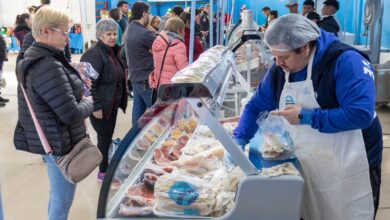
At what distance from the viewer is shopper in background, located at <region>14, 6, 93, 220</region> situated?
2266 millimetres

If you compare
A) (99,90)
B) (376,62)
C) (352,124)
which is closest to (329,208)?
(352,124)

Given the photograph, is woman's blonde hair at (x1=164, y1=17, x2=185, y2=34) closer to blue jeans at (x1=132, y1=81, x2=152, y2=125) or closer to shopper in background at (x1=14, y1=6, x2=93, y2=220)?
blue jeans at (x1=132, y1=81, x2=152, y2=125)

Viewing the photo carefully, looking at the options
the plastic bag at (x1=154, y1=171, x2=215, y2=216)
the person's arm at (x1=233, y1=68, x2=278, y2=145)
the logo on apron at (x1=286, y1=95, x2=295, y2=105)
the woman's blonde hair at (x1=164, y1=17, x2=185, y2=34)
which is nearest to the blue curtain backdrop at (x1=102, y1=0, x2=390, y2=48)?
the woman's blonde hair at (x1=164, y1=17, x2=185, y2=34)

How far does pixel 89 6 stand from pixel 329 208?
1176cm

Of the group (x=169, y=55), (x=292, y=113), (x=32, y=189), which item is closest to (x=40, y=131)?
(x=292, y=113)

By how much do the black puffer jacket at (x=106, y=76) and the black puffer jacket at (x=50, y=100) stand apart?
1.03 metres

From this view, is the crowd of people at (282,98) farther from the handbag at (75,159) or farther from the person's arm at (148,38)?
the person's arm at (148,38)

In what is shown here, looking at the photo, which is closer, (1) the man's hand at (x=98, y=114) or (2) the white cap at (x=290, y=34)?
(2) the white cap at (x=290, y=34)

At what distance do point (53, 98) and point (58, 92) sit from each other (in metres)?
0.04

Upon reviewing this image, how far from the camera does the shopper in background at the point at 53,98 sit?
2.27m

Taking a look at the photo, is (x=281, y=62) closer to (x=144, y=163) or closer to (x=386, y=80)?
(x=144, y=163)

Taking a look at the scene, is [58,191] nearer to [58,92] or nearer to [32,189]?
[58,92]

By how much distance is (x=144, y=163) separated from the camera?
6.65 ft

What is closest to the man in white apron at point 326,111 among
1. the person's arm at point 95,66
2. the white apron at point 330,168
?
the white apron at point 330,168
